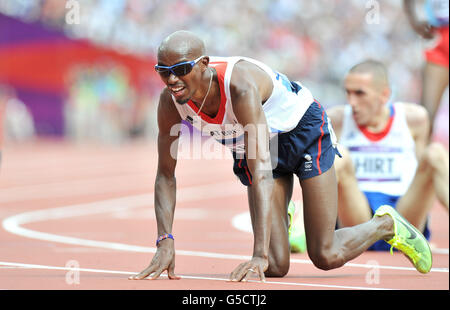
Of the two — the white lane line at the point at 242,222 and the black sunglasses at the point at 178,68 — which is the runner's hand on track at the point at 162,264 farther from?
the white lane line at the point at 242,222

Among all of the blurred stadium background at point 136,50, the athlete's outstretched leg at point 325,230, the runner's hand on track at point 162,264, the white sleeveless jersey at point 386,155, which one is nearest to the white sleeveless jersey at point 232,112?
the athlete's outstretched leg at point 325,230

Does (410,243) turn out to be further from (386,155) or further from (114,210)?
(114,210)

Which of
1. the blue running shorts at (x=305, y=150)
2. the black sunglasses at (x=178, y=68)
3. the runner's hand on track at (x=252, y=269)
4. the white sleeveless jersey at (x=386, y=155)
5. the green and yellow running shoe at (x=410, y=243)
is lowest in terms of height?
the runner's hand on track at (x=252, y=269)

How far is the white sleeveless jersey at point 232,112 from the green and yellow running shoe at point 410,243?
1.10m

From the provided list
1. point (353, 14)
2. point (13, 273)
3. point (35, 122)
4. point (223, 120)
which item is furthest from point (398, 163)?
point (353, 14)

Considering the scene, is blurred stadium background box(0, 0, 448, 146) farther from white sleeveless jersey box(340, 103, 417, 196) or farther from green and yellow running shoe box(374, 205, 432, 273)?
green and yellow running shoe box(374, 205, 432, 273)

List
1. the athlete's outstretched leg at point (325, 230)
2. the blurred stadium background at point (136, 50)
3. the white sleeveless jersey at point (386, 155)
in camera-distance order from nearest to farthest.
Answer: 1. the athlete's outstretched leg at point (325, 230)
2. the white sleeveless jersey at point (386, 155)
3. the blurred stadium background at point (136, 50)

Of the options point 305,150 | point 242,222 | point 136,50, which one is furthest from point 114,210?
point 136,50

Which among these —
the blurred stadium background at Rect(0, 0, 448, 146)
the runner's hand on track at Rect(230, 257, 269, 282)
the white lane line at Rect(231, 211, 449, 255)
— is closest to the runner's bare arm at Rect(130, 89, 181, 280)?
the runner's hand on track at Rect(230, 257, 269, 282)

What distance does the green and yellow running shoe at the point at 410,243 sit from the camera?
233 inches

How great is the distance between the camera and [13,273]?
5.39 m

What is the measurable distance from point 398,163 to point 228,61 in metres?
2.99

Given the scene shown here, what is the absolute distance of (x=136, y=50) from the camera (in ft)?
95.8

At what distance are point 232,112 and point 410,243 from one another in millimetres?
1831
